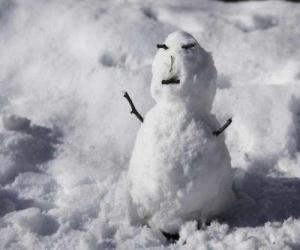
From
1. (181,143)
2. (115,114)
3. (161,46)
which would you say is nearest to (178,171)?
(181,143)

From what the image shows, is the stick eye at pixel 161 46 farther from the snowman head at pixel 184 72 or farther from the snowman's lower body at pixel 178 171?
the snowman's lower body at pixel 178 171

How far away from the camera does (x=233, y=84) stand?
368 centimetres

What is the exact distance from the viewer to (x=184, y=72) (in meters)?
2.46

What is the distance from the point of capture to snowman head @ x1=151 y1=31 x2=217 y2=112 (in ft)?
8.09

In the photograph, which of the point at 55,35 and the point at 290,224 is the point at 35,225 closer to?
the point at 290,224

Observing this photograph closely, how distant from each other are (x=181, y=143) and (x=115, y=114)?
0.99m

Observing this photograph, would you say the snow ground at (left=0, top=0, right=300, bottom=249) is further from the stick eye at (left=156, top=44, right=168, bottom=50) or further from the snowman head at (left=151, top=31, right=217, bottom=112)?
the stick eye at (left=156, top=44, right=168, bottom=50)

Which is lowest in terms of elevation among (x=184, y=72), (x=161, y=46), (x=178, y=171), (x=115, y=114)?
(x=178, y=171)

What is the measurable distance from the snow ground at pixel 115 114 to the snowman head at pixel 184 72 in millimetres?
550

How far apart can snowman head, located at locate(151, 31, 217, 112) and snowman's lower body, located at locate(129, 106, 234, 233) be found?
0.10 m

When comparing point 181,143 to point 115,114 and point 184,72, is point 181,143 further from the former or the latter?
point 115,114

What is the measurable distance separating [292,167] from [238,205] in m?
0.48

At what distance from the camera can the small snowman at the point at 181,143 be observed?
2490 mm

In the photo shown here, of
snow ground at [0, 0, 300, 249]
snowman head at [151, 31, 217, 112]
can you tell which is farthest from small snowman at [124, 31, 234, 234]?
snow ground at [0, 0, 300, 249]
